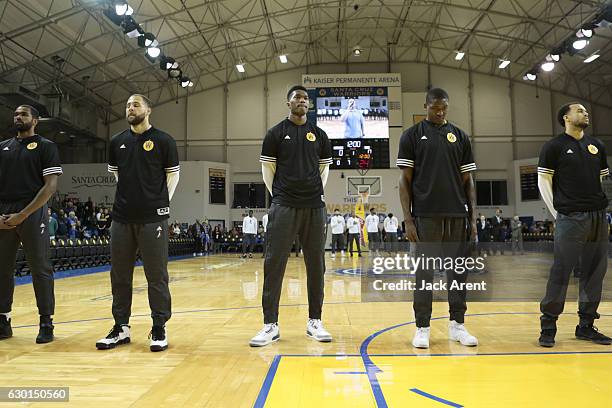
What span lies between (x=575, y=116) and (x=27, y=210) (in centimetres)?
421

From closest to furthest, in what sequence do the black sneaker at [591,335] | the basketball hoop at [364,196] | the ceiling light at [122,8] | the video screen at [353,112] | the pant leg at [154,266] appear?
the black sneaker at [591,335] < the pant leg at [154,266] < the ceiling light at [122,8] < the video screen at [353,112] < the basketball hoop at [364,196]

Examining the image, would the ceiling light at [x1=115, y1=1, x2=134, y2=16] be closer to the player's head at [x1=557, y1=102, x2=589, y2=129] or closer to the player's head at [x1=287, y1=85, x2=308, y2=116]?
the player's head at [x1=287, y1=85, x2=308, y2=116]

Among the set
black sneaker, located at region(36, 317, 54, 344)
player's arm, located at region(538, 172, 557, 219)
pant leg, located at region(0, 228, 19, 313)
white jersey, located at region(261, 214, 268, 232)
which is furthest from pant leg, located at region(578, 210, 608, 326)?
pant leg, located at region(0, 228, 19, 313)

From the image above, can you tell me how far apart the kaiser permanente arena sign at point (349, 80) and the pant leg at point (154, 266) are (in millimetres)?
18824

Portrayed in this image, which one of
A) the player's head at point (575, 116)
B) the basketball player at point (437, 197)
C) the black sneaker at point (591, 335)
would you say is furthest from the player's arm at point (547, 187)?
the black sneaker at point (591, 335)

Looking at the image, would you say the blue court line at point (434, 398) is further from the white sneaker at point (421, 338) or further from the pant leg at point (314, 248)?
the pant leg at point (314, 248)

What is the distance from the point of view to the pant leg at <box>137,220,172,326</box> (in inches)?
128

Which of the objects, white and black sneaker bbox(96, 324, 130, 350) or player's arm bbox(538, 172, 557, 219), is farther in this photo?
player's arm bbox(538, 172, 557, 219)

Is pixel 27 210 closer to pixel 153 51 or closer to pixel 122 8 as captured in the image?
pixel 122 8

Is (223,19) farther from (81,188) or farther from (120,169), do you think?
(120,169)

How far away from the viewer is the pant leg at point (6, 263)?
355 cm

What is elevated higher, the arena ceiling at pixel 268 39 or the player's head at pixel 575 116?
the arena ceiling at pixel 268 39

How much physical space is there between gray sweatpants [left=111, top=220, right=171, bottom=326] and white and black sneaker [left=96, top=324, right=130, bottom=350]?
0.16ft

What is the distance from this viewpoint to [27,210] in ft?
11.3
